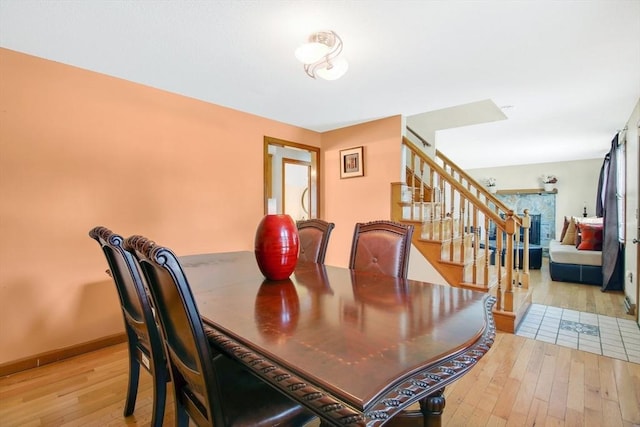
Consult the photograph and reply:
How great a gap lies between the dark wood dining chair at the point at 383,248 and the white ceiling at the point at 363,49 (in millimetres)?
1229

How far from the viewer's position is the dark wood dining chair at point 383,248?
5.91ft

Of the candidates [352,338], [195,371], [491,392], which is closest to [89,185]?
[195,371]

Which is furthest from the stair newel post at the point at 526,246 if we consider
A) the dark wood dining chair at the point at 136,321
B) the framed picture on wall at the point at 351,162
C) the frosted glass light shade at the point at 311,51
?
the dark wood dining chair at the point at 136,321

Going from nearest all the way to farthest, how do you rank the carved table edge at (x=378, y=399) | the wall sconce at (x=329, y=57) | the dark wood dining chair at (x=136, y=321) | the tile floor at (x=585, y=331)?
the carved table edge at (x=378, y=399), the dark wood dining chair at (x=136, y=321), the wall sconce at (x=329, y=57), the tile floor at (x=585, y=331)

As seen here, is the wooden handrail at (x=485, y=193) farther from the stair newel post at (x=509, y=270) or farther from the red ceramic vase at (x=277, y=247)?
the red ceramic vase at (x=277, y=247)

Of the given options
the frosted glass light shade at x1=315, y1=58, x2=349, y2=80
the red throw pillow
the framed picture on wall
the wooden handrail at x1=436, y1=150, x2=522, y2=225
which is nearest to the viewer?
the frosted glass light shade at x1=315, y1=58, x2=349, y2=80

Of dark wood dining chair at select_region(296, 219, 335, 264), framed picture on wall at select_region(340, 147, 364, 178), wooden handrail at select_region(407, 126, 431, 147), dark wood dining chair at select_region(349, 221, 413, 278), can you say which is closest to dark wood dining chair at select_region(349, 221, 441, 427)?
dark wood dining chair at select_region(349, 221, 413, 278)

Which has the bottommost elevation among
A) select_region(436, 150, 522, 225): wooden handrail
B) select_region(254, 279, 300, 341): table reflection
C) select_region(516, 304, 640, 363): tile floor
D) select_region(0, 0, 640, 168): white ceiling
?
select_region(516, 304, 640, 363): tile floor

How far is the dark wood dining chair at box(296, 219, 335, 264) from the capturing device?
218cm

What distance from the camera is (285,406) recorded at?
1019 mm

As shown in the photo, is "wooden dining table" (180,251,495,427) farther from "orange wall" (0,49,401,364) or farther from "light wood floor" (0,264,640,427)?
"orange wall" (0,49,401,364)

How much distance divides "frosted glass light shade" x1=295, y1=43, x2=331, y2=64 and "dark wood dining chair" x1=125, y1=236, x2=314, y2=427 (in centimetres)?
137

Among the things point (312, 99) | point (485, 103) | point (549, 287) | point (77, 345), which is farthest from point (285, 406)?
point (549, 287)

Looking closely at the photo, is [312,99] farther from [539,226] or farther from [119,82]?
[539,226]
